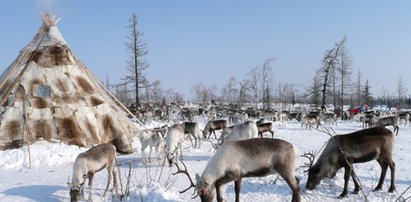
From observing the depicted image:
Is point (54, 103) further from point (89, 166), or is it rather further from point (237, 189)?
point (237, 189)

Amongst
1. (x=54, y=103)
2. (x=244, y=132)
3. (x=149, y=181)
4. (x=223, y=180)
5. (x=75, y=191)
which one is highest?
(x=54, y=103)

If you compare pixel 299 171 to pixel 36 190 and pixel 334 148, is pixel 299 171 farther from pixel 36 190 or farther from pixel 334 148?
pixel 36 190

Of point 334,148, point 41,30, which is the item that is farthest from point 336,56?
point 334,148

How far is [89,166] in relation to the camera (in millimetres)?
8633

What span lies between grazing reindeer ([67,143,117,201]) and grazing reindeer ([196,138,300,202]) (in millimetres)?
2464

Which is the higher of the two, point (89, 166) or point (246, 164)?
point (246, 164)

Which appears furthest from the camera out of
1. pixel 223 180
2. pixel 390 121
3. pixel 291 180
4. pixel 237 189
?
pixel 390 121

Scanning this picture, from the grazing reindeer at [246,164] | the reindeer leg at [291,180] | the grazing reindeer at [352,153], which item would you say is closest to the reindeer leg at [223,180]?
the grazing reindeer at [246,164]

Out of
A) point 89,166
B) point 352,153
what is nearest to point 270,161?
point 352,153

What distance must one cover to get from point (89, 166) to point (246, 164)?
3.56m

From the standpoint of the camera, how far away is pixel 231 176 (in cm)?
730

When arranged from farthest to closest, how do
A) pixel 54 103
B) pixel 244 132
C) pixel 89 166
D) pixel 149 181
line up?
1. pixel 54 103
2. pixel 244 132
3. pixel 149 181
4. pixel 89 166

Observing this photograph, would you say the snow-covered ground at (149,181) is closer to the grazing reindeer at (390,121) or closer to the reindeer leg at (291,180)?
the reindeer leg at (291,180)

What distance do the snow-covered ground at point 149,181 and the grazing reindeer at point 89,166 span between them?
0.50 m
